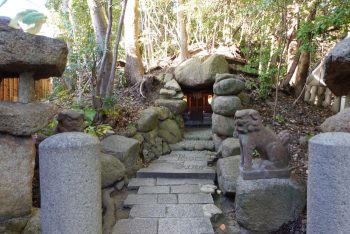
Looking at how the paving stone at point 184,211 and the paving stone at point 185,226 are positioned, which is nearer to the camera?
the paving stone at point 185,226

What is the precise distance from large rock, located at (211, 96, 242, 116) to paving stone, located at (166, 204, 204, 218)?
7.76 ft

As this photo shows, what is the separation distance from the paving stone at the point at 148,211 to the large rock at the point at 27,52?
1993mm

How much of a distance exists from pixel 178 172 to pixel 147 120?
4.64 feet

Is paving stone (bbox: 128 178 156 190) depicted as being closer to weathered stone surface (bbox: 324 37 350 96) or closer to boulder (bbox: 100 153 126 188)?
boulder (bbox: 100 153 126 188)

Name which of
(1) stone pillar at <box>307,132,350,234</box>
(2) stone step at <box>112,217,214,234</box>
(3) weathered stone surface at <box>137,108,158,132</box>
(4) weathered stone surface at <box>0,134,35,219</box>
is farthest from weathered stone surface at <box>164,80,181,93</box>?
(1) stone pillar at <box>307,132,350,234</box>

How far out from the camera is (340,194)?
2162 mm

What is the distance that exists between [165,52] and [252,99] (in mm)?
4366

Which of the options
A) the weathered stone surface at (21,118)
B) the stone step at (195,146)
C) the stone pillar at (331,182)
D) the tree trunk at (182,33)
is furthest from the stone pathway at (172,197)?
the tree trunk at (182,33)

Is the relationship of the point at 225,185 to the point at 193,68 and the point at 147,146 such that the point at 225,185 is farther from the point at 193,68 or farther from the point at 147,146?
the point at 193,68

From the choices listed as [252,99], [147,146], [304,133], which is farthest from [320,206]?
[252,99]

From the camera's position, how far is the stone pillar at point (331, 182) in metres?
2.15

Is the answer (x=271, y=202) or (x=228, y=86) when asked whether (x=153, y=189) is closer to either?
(x=271, y=202)

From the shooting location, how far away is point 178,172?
193 inches

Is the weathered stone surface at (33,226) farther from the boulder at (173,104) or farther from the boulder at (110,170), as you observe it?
the boulder at (173,104)
